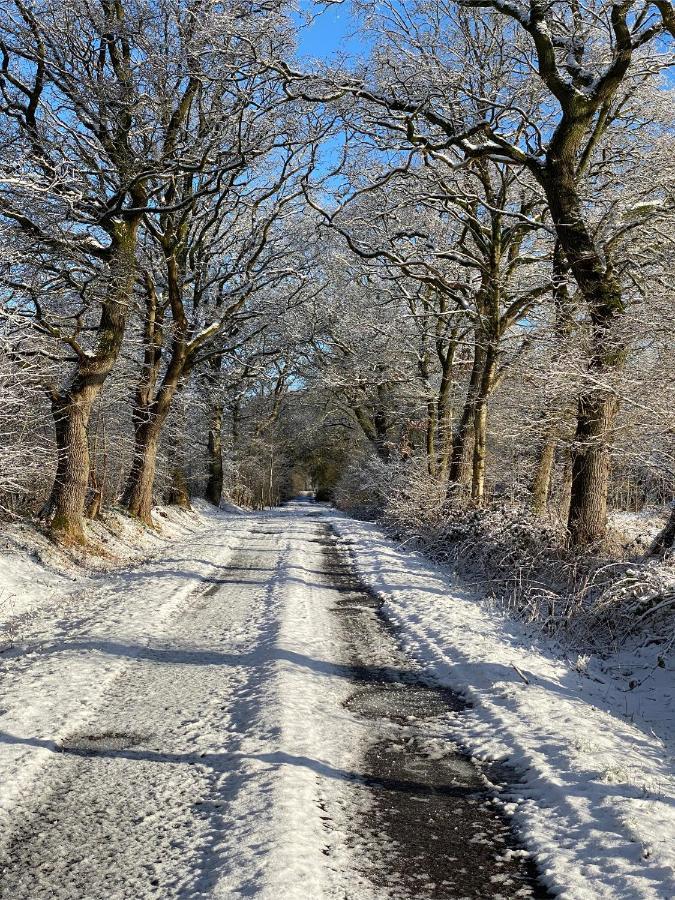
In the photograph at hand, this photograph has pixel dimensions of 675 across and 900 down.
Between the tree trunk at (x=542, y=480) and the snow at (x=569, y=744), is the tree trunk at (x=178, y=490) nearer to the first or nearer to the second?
the tree trunk at (x=542, y=480)

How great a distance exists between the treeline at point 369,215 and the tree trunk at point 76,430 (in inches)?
1.8

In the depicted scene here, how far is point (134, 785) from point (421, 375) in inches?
844

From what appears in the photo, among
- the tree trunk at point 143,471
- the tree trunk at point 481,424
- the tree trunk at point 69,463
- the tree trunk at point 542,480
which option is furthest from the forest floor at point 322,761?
the tree trunk at point 143,471

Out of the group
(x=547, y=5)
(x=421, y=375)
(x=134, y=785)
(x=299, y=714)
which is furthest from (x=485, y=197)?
(x=134, y=785)

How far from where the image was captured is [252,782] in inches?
156

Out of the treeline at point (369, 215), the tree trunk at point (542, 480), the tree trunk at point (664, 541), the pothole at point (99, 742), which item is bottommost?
the pothole at point (99, 742)

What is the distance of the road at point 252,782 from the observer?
3.12 m

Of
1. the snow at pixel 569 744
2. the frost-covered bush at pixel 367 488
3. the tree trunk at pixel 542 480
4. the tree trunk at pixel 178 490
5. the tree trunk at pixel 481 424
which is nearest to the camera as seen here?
the snow at pixel 569 744

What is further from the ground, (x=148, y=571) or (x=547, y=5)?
(x=547, y=5)

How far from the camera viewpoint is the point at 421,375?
80.2 feet

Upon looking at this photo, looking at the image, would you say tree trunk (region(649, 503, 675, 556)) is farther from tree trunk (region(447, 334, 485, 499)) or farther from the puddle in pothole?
tree trunk (region(447, 334, 485, 499))

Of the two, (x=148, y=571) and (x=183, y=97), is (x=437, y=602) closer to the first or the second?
(x=148, y=571)

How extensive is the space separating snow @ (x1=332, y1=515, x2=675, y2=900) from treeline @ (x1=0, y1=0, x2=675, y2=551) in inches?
111

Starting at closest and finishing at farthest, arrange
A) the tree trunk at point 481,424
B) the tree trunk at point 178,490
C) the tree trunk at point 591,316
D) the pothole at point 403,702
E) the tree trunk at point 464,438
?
1. the pothole at point 403,702
2. the tree trunk at point 591,316
3. the tree trunk at point 481,424
4. the tree trunk at point 464,438
5. the tree trunk at point 178,490
